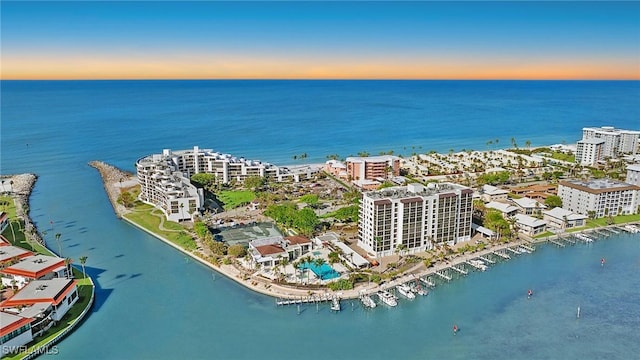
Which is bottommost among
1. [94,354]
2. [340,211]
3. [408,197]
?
[94,354]

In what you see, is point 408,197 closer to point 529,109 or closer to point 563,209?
point 563,209

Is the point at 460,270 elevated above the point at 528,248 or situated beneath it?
situated beneath

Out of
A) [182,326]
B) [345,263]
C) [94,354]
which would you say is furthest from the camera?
[345,263]

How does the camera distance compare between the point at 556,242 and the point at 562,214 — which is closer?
the point at 556,242

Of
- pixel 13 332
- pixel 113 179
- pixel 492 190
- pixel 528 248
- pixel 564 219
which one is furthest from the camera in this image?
pixel 113 179

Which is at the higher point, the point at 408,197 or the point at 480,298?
the point at 408,197

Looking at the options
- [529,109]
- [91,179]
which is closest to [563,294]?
[91,179]

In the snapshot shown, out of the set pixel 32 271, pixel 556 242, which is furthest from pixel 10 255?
pixel 556 242

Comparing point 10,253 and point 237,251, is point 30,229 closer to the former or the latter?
point 10,253
